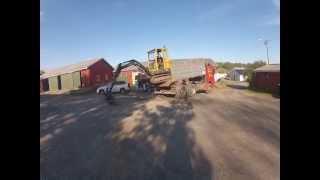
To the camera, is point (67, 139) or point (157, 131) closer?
point (67, 139)

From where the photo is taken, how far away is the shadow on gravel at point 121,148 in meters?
8.70

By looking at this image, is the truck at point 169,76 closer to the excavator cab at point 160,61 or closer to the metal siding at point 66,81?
the excavator cab at point 160,61

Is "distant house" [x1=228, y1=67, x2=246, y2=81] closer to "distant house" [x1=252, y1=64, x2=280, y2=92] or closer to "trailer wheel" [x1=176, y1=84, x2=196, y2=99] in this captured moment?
"distant house" [x1=252, y1=64, x2=280, y2=92]

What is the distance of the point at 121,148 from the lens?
11.5m

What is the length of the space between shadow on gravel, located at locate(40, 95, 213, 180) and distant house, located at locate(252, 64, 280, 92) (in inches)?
656

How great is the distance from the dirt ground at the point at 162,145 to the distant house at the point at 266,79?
13.3m

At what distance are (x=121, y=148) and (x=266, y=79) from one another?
2719 centimetres

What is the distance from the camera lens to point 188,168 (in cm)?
890

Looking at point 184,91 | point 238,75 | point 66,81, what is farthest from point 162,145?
point 238,75
